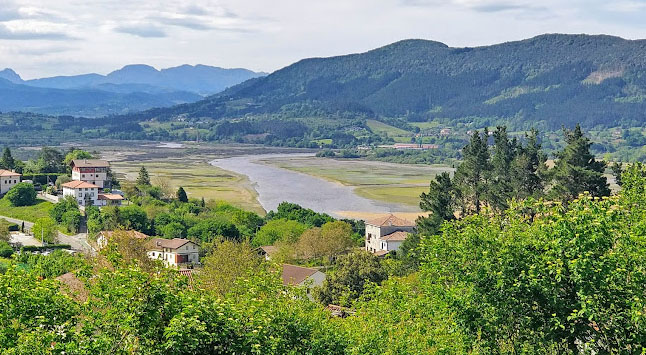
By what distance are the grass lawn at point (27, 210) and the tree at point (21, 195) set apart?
2.01 ft

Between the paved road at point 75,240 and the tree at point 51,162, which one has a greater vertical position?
the tree at point 51,162

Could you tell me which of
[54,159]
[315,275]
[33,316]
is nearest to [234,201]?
[54,159]

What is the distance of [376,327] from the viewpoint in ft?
60.1

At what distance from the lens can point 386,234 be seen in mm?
64000

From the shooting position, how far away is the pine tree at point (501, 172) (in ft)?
141

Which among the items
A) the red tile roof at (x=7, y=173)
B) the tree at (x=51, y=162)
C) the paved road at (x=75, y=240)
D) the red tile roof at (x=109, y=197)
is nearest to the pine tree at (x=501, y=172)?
the paved road at (x=75, y=240)

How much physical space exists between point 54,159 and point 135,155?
7596cm

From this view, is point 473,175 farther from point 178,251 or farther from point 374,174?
point 374,174

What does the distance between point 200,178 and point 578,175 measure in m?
89.3

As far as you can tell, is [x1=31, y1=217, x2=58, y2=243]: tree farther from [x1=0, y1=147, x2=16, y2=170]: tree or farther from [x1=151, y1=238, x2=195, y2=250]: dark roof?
[x1=0, y1=147, x2=16, y2=170]: tree

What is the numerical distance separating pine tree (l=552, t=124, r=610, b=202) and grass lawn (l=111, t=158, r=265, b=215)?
161 ft

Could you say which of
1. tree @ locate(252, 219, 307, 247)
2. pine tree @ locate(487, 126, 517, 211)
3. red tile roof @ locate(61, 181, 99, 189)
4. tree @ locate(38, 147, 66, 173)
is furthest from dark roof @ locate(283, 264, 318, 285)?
tree @ locate(38, 147, 66, 173)

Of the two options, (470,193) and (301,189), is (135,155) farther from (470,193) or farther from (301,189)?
(470,193)

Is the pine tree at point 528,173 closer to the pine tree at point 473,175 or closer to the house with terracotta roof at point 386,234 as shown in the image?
the pine tree at point 473,175
